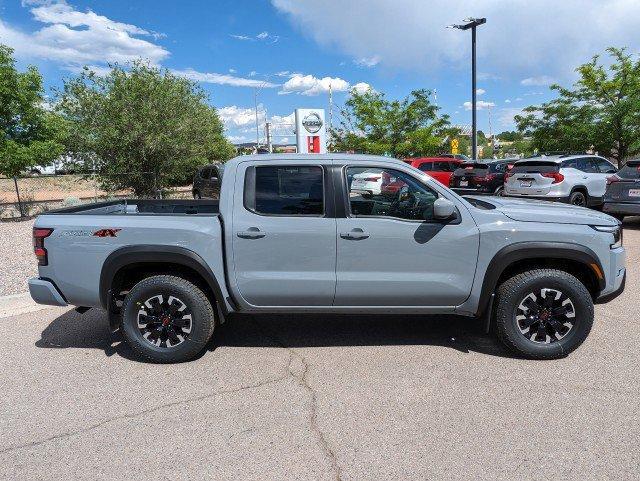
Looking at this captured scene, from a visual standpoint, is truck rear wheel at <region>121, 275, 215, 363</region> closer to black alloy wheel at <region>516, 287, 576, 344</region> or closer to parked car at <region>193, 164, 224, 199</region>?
black alloy wheel at <region>516, 287, 576, 344</region>

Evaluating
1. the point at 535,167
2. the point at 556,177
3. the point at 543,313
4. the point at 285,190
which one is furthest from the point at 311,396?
the point at 535,167

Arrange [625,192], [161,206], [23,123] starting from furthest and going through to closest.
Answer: [23,123]
[625,192]
[161,206]

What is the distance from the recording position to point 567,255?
12.7 feet

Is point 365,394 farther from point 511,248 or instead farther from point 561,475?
point 511,248

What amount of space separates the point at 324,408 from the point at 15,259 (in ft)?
24.3

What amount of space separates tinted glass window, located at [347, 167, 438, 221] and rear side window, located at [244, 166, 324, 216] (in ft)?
0.95

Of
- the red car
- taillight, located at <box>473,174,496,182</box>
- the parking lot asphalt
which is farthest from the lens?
the red car

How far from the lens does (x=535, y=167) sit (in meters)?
11.9

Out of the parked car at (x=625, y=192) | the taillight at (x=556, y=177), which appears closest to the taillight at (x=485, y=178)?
the taillight at (x=556, y=177)

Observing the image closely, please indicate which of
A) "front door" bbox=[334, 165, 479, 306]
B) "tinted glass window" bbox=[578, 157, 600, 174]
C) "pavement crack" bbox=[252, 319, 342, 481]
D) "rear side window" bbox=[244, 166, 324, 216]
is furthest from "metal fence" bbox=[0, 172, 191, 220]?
"tinted glass window" bbox=[578, 157, 600, 174]

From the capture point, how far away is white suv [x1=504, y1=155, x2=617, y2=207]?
1159cm

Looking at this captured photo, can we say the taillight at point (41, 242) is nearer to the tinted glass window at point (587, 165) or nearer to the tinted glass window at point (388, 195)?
the tinted glass window at point (388, 195)

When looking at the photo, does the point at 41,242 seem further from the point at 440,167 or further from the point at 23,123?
the point at 440,167

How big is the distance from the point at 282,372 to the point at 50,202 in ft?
51.7
